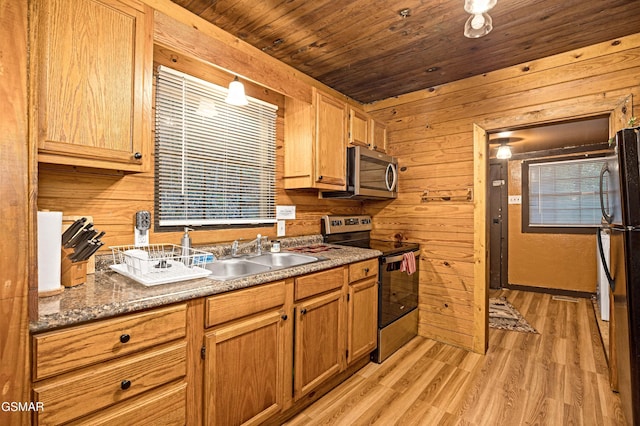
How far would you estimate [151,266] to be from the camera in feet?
4.86

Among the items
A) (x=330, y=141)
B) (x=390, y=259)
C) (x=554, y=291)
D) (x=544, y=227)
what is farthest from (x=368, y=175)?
(x=554, y=291)

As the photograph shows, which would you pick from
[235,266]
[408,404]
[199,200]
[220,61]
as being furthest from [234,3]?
[408,404]

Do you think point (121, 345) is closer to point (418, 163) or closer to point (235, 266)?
point (235, 266)

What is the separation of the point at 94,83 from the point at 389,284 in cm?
231

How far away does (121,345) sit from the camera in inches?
42.9

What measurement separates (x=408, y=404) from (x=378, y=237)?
67.1 inches

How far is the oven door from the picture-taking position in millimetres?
2488

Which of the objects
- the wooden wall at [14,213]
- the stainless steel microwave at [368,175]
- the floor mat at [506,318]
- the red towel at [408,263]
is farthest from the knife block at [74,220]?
the floor mat at [506,318]

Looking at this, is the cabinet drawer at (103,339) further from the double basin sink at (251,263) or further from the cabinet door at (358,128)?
the cabinet door at (358,128)

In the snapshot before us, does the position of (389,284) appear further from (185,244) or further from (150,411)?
(150,411)

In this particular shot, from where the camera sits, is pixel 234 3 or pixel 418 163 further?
pixel 418 163

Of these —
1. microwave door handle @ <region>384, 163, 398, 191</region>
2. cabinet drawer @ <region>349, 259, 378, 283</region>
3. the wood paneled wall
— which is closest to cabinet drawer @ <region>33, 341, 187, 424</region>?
cabinet drawer @ <region>349, 259, 378, 283</region>

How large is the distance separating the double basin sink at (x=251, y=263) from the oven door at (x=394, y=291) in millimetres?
718
